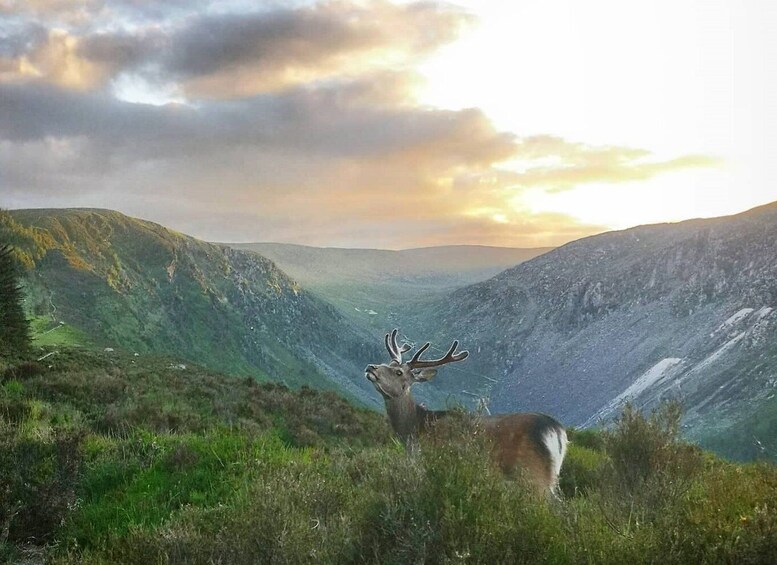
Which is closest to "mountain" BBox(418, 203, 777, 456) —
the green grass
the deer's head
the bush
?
the green grass

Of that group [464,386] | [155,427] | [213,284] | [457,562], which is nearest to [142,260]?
[213,284]

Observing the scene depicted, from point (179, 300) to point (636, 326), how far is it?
267 ft

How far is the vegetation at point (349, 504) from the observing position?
384 cm

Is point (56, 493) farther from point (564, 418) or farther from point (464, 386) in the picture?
point (464, 386)

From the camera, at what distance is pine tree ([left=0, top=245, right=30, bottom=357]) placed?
22.0 metres

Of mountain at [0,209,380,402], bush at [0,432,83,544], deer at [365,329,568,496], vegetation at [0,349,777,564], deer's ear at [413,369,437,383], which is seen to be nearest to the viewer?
vegetation at [0,349,777,564]

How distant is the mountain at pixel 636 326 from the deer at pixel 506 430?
58.6 metres

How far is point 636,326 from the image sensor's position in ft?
353

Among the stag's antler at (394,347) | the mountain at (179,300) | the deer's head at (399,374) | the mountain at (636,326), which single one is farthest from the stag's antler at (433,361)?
the mountain at (636,326)

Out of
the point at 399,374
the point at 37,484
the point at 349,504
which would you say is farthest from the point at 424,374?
the point at 37,484

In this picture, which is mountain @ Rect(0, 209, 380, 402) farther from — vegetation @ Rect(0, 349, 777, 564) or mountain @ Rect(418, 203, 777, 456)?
vegetation @ Rect(0, 349, 777, 564)

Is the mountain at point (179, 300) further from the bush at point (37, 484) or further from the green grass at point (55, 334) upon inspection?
the bush at point (37, 484)

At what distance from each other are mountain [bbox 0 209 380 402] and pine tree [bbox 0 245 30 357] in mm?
18570

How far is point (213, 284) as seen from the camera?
109625mm
